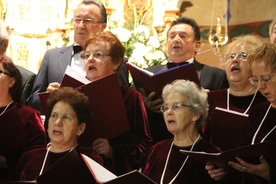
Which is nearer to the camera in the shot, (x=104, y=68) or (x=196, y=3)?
(x=104, y=68)

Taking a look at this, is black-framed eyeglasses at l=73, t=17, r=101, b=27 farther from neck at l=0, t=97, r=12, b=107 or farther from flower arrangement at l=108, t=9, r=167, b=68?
neck at l=0, t=97, r=12, b=107

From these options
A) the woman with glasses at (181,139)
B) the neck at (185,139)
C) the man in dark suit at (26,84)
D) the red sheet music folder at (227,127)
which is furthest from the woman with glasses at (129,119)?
the man in dark suit at (26,84)

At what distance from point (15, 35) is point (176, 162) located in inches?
128

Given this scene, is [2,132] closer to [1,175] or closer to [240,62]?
[1,175]

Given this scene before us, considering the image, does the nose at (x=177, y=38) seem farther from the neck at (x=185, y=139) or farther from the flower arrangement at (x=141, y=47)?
the neck at (x=185, y=139)

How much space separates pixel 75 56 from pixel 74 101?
3.47 feet

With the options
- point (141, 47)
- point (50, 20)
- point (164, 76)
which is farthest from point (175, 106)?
point (50, 20)

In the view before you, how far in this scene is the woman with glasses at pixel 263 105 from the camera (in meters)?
3.76

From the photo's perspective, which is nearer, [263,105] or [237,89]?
[263,105]

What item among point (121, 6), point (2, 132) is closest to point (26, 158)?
point (2, 132)

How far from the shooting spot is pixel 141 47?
5727mm

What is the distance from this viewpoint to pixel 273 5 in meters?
9.08

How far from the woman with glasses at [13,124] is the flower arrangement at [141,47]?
57.1 inches

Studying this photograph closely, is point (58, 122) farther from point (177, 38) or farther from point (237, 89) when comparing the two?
point (177, 38)
